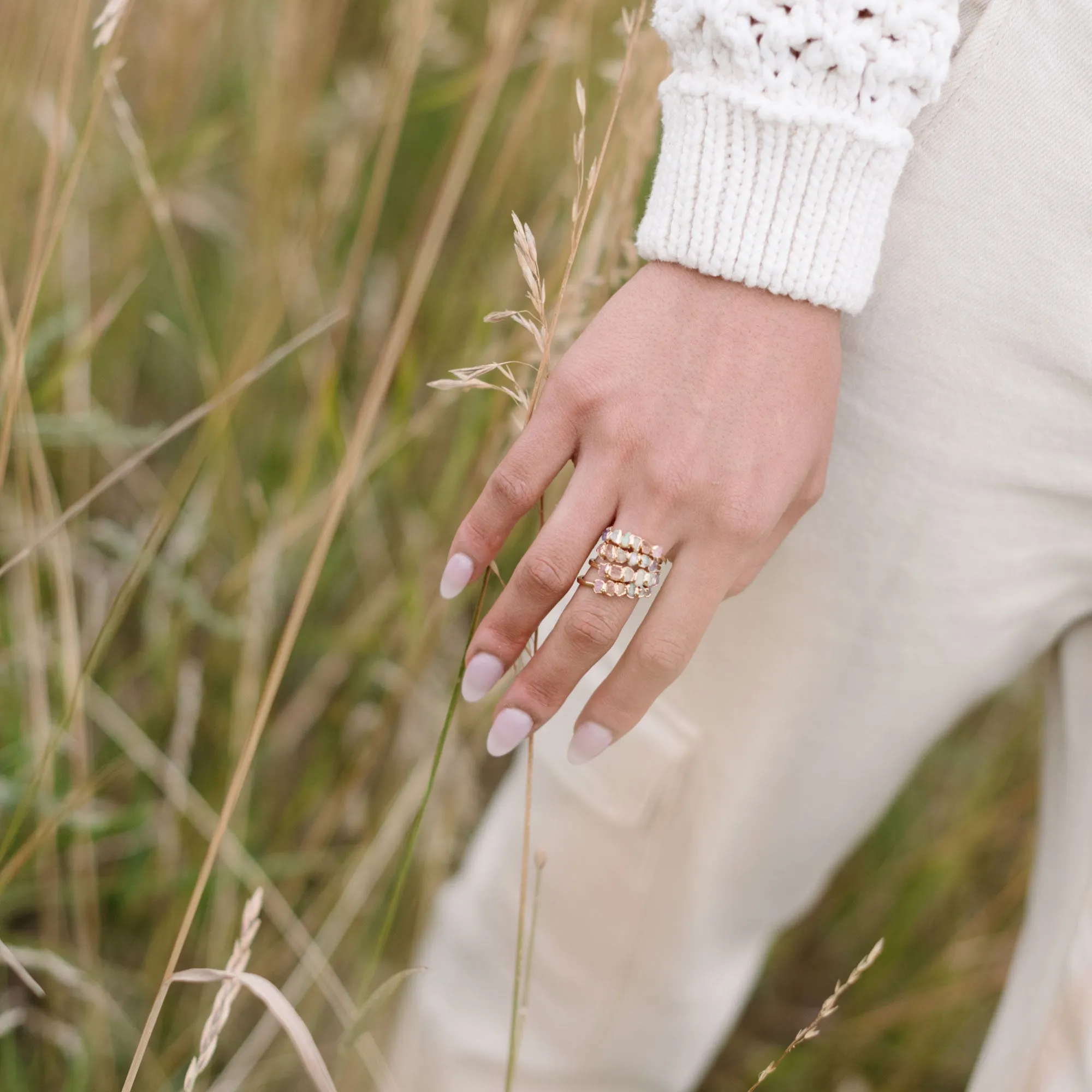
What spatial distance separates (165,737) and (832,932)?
0.87m

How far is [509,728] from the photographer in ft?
1.86

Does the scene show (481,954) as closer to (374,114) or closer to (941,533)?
(941,533)

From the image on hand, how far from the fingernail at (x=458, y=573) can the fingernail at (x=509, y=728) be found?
0.24 feet

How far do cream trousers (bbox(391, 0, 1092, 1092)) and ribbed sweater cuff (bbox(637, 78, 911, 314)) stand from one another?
2.3 inches

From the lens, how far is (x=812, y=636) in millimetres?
719

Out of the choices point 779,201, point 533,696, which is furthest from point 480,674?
point 779,201

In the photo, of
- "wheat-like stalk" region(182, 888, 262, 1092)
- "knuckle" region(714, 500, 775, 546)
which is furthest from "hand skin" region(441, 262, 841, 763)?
"wheat-like stalk" region(182, 888, 262, 1092)

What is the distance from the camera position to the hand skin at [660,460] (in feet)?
1.72

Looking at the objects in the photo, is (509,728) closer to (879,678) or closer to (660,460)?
(660,460)

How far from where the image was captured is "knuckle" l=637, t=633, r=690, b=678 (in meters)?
0.54

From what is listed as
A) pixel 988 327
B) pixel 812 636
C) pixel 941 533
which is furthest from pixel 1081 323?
pixel 812 636

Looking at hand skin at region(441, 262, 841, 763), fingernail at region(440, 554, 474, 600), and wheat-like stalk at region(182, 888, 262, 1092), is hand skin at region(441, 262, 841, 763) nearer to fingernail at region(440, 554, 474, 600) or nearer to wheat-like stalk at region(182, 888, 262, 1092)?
fingernail at region(440, 554, 474, 600)

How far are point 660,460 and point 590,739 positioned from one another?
0.17 m

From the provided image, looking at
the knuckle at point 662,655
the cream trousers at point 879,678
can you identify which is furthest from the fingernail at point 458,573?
the cream trousers at point 879,678
